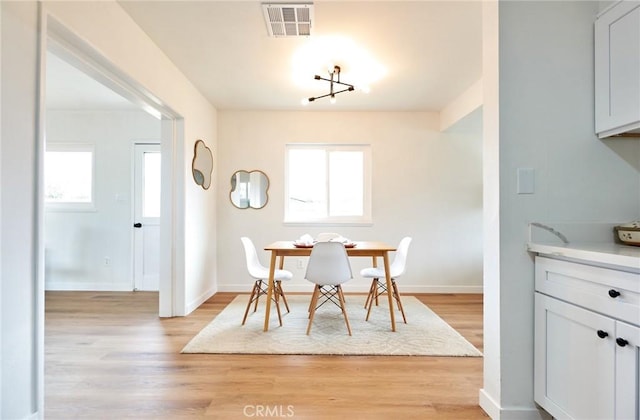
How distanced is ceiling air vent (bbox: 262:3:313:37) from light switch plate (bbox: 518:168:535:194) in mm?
1616

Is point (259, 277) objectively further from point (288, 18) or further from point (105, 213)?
point (105, 213)

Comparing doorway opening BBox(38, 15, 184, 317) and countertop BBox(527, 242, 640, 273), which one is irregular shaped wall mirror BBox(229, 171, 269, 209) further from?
countertop BBox(527, 242, 640, 273)

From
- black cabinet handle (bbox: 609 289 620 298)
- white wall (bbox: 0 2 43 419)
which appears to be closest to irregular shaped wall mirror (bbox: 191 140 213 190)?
white wall (bbox: 0 2 43 419)

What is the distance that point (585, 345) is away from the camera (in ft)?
4.16

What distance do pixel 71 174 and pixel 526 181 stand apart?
5.30 m

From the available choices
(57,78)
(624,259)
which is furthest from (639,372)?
(57,78)

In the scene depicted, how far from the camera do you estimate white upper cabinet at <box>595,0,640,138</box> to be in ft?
4.51

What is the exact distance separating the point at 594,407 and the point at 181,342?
2.57 metres

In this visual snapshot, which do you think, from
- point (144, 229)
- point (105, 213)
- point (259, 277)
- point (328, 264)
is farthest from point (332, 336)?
point (105, 213)

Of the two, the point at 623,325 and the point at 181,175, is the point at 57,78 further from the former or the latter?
the point at 623,325

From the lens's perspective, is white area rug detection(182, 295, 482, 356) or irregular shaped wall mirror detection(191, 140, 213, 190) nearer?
white area rug detection(182, 295, 482, 356)

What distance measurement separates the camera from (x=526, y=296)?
157cm

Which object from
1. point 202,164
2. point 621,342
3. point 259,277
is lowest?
point 259,277

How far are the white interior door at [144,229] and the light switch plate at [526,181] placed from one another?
4.36 m
